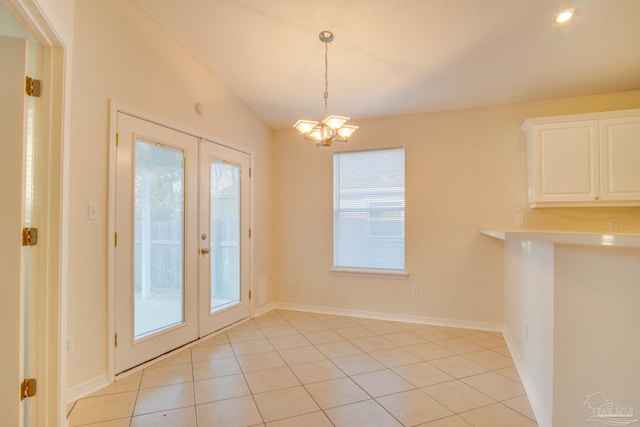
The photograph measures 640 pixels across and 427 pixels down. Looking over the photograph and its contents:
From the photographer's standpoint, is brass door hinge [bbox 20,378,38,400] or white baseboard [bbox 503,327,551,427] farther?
white baseboard [bbox 503,327,551,427]

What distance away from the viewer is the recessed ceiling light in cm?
224

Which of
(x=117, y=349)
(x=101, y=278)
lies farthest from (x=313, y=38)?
(x=117, y=349)

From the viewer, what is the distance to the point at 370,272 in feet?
13.2

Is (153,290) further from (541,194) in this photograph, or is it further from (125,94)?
(541,194)

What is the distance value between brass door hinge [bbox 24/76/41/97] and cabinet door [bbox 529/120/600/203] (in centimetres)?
382

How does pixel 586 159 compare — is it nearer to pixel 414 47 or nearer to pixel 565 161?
pixel 565 161

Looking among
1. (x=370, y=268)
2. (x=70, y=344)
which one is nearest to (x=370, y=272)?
(x=370, y=268)

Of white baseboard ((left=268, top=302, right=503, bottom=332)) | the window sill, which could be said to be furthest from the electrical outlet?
the window sill

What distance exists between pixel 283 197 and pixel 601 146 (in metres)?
3.52

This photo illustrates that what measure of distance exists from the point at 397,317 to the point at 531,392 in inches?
73.2

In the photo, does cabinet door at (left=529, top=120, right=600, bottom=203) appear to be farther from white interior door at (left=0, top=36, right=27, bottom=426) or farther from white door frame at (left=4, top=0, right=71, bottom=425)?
white interior door at (left=0, top=36, right=27, bottom=426)

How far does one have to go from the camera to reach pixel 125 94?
2.48 m

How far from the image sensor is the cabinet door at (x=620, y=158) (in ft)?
9.05
